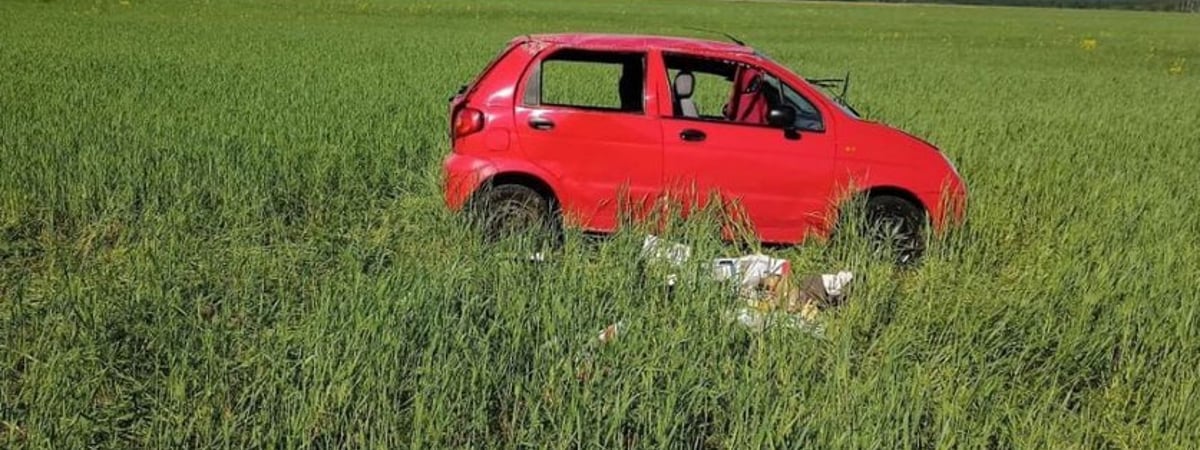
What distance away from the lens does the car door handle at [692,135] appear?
19.7 feet

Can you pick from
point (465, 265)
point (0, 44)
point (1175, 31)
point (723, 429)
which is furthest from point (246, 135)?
point (1175, 31)

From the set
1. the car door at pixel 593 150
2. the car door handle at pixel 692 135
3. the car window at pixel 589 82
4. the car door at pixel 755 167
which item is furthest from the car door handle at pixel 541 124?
the car door handle at pixel 692 135

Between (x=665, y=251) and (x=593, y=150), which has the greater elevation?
(x=593, y=150)

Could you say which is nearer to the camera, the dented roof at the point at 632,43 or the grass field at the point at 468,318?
the grass field at the point at 468,318

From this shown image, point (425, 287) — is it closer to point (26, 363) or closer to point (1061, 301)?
point (26, 363)

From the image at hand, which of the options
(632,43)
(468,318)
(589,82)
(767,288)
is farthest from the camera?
(589,82)

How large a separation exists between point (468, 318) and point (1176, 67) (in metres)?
26.3

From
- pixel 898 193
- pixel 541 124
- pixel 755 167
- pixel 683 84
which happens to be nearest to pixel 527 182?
pixel 541 124

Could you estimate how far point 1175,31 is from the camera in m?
45.2

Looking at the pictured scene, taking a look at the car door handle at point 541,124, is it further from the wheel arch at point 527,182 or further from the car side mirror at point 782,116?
the car side mirror at point 782,116

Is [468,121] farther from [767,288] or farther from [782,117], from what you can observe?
[767,288]

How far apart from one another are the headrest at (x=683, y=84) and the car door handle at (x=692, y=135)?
16.5 inches

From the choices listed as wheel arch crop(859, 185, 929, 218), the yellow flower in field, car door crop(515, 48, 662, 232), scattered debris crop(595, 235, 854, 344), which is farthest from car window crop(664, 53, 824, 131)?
the yellow flower in field

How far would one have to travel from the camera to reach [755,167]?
20.0ft
